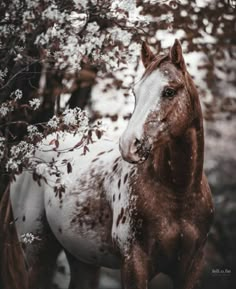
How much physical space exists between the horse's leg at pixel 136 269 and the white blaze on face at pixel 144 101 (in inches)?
30.8

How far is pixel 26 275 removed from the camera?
5625 millimetres

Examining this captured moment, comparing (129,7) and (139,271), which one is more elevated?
(129,7)

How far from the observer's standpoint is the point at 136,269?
4277 millimetres

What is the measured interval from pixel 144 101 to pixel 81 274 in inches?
84.9

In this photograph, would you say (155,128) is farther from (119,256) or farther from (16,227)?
(16,227)

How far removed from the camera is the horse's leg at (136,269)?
4277mm

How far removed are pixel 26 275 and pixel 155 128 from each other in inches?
84.9

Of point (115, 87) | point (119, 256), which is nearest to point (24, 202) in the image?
point (119, 256)

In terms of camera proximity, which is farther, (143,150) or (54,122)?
(54,122)

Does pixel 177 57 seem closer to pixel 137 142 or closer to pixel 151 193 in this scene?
pixel 137 142

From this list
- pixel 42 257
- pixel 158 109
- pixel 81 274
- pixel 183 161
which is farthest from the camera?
pixel 81 274

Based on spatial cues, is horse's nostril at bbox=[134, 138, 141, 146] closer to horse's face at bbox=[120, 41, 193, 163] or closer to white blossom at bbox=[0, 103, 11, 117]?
horse's face at bbox=[120, 41, 193, 163]

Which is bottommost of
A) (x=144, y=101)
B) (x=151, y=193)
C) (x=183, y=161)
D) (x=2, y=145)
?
(x=151, y=193)

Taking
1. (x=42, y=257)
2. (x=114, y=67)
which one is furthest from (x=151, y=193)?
(x=42, y=257)
